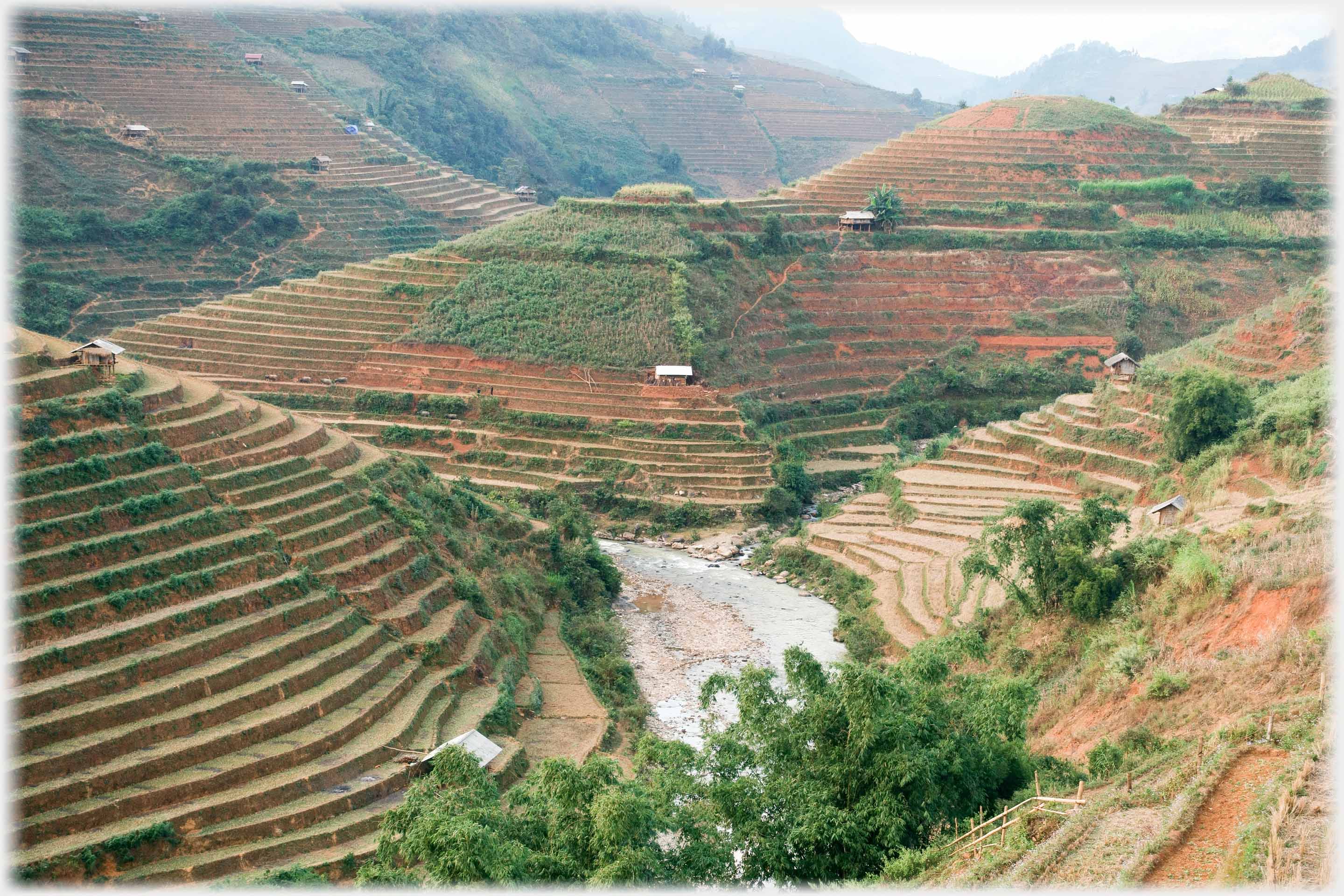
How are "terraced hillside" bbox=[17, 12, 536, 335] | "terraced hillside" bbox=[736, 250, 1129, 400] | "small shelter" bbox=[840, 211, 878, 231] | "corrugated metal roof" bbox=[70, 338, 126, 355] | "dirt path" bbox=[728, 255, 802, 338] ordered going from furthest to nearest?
"terraced hillside" bbox=[17, 12, 536, 335] → "small shelter" bbox=[840, 211, 878, 231] → "terraced hillside" bbox=[736, 250, 1129, 400] → "dirt path" bbox=[728, 255, 802, 338] → "corrugated metal roof" bbox=[70, 338, 126, 355]

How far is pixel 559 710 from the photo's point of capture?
1062 inches

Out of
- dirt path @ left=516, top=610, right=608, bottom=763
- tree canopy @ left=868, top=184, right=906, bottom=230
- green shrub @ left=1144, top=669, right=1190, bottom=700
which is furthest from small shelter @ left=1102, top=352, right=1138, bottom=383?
green shrub @ left=1144, top=669, right=1190, bottom=700

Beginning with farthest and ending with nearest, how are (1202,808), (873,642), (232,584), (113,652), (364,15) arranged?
(364,15) → (873,642) → (232,584) → (113,652) → (1202,808)

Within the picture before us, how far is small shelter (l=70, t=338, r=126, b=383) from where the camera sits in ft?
83.7

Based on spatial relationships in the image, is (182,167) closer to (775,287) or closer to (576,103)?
(775,287)

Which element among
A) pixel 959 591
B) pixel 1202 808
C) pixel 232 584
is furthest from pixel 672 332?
pixel 1202 808

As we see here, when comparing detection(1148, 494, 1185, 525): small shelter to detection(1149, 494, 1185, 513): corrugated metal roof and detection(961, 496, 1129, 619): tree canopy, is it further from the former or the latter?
detection(961, 496, 1129, 619): tree canopy

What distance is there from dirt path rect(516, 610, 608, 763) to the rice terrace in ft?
0.45

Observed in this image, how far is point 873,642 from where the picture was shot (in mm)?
30875

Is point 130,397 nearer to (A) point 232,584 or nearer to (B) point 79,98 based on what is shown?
(A) point 232,584

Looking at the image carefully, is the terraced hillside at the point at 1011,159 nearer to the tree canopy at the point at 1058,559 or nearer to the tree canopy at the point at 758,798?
the tree canopy at the point at 1058,559

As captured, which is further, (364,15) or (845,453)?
(364,15)

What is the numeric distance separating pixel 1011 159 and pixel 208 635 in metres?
48.3

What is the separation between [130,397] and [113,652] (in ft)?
18.5
